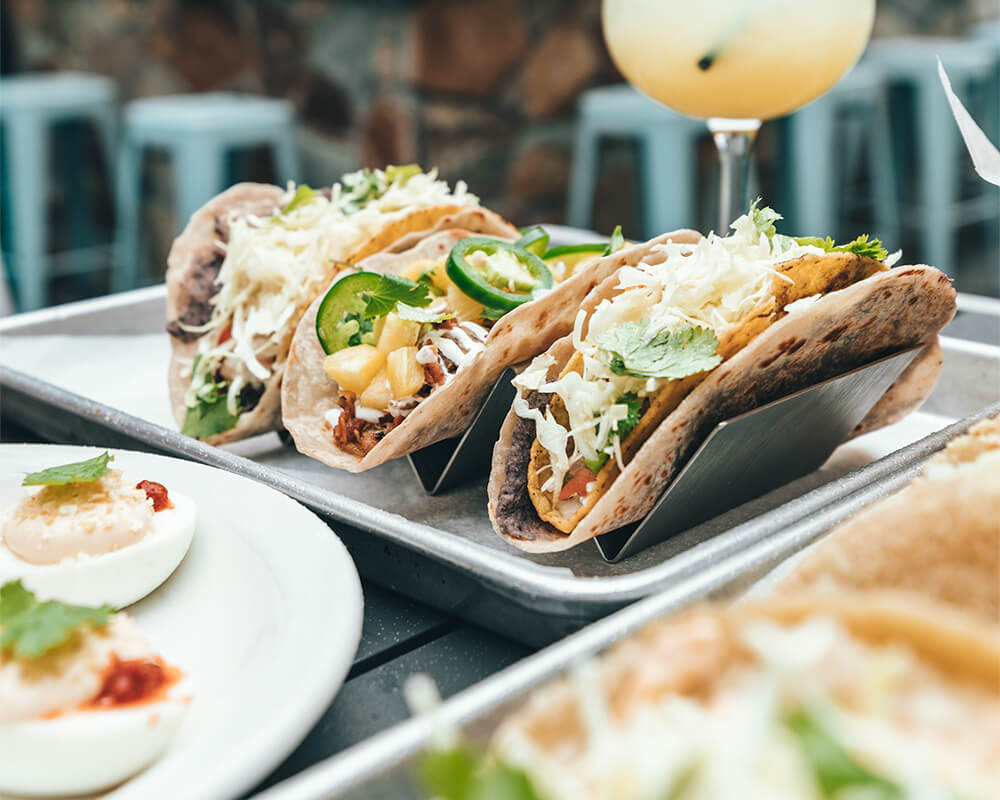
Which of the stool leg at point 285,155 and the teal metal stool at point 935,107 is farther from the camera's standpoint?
the teal metal stool at point 935,107

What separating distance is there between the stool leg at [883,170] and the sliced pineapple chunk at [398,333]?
5113 millimetres

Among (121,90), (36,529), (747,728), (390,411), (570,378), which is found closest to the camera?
(747,728)

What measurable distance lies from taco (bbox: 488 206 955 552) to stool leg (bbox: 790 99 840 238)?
4180 mm

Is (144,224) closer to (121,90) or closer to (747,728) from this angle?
(121,90)

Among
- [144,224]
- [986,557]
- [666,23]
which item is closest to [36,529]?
[986,557]

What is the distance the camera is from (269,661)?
901 millimetres

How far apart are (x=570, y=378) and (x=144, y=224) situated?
5459 mm

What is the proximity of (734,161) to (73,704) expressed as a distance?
5.32 ft

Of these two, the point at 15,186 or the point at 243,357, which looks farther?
the point at 15,186

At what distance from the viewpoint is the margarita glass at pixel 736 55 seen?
1948mm

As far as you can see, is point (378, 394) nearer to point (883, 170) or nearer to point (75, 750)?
point (75, 750)

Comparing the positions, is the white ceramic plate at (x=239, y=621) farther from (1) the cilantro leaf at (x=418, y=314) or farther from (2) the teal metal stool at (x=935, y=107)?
(2) the teal metal stool at (x=935, y=107)

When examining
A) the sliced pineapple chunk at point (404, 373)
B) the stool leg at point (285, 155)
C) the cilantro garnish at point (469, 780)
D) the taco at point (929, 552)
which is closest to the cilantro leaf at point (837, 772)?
the cilantro garnish at point (469, 780)

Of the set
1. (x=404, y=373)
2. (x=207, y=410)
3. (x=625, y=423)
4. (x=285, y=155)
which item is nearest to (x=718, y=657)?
(x=625, y=423)
